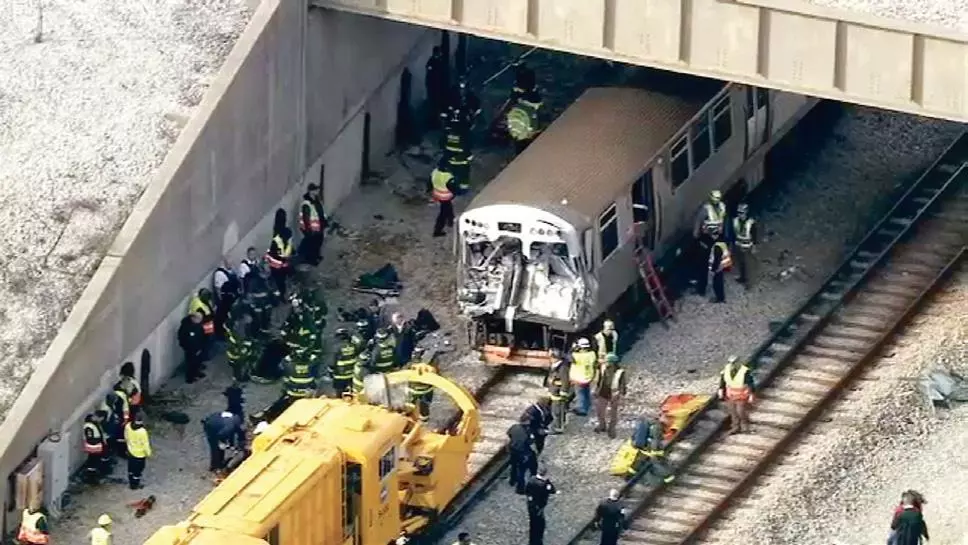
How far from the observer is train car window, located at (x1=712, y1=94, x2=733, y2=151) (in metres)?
43.8

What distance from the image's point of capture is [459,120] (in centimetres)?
A: 4562

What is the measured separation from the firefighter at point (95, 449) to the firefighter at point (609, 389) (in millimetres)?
6122

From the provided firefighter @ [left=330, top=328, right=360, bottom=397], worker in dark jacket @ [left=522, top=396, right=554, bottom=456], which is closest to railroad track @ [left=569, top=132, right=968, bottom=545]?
worker in dark jacket @ [left=522, top=396, right=554, bottom=456]

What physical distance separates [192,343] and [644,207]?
638 cm

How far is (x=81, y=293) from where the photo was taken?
3953 centimetres

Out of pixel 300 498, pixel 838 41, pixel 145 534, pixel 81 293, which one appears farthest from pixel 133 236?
pixel 838 41

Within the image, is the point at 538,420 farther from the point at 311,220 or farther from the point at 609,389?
the point at 311,220

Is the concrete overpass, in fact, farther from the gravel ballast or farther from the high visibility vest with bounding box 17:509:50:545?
the high visibility vest with bounding box 17:509:50:545

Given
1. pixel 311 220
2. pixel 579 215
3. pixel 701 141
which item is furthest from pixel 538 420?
pixel 701 141

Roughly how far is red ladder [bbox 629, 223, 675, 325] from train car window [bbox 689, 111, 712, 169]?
5.77 feet

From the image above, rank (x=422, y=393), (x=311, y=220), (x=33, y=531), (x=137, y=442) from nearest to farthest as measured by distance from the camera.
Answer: (x=33, y=531)
(x=422, y=393)
(x=137, y=442)
(x=311, y=220)

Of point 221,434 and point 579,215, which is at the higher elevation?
point 579,215

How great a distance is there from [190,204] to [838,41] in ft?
28.5

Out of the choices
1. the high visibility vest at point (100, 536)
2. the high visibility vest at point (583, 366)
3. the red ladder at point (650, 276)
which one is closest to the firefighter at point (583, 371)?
the high visibility vest at point (583, 366)
